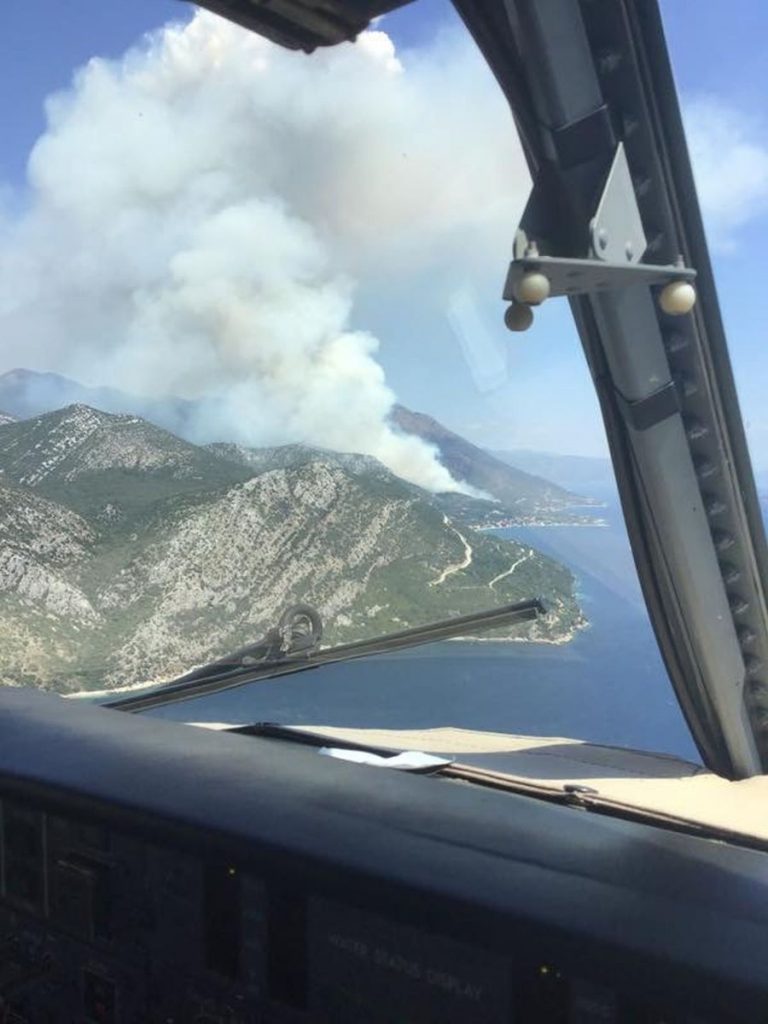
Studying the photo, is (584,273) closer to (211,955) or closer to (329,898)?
(329,898)

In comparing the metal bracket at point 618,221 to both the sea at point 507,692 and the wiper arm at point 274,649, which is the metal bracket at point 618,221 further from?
the wiper arm at point 274,649

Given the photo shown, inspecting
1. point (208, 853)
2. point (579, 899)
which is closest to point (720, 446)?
point (579, 899)

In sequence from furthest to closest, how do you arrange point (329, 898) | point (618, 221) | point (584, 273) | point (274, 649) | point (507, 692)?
point (507, 692) → point (274, 649) → point (618, 221) → point (584, 273) → point (329, 898)

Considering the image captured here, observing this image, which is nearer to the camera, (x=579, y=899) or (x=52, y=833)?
(x=579, y=899)

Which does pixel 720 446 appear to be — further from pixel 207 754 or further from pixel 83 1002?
pixel 83 1002

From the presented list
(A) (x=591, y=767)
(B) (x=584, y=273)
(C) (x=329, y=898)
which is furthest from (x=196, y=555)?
(B) (x=584, y=273)

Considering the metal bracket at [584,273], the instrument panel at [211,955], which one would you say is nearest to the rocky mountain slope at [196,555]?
the instrument panel at [211,955]
